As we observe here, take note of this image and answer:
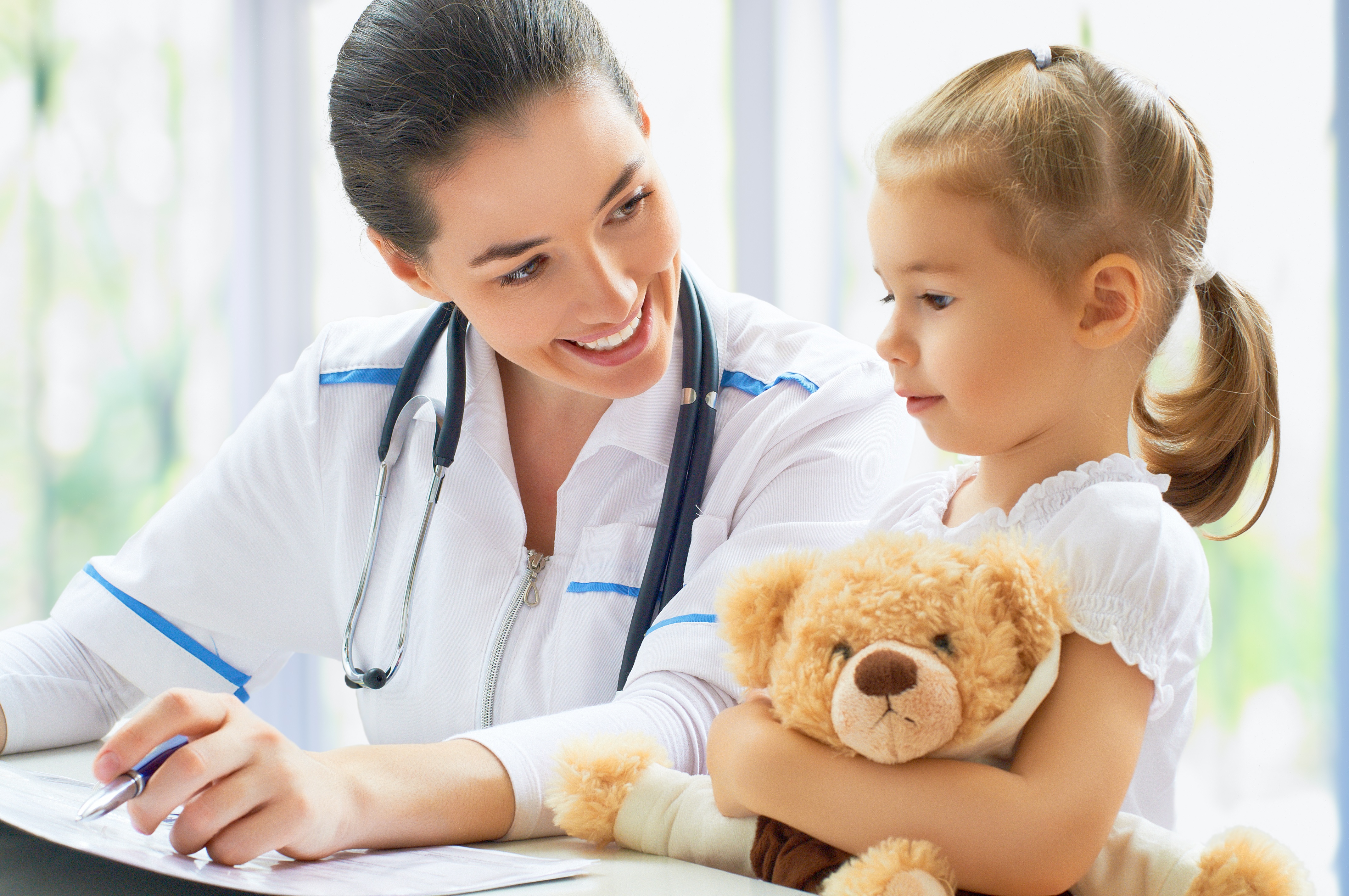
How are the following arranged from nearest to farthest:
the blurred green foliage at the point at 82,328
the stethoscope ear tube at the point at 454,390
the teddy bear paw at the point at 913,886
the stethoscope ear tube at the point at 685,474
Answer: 1. the teddy bear paw at the point at 913,886
2. the stethoscope ear tube at the point at 685,474
3. the stethoscope ear tube at the point at 454,390
4. the blurred green foliage at the point at 82,328

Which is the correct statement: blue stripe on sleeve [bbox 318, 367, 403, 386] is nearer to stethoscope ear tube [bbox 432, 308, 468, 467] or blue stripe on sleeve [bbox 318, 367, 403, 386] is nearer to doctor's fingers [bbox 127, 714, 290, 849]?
stethoscope ear tube [bbox 432, 308, 468, 467]

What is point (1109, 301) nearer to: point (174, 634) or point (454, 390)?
point (454, 390)

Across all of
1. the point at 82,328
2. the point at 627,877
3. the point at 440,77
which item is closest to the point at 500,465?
the point at 440,77

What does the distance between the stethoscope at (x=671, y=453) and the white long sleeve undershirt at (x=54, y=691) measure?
267 mm

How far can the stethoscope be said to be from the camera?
1.10 m

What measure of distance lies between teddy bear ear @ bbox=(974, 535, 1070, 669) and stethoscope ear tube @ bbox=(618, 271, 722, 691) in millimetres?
491

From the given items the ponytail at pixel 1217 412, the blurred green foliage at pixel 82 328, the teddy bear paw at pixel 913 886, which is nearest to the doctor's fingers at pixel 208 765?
the teddy bear paw at pixel 913 886

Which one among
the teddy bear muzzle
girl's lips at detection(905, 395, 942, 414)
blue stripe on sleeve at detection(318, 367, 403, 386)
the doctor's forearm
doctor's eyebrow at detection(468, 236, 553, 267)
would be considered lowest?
the doctor's forearm

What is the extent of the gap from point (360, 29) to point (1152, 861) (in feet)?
3.41

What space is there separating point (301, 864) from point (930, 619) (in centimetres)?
42

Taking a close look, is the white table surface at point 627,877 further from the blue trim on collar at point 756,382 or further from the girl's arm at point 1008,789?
the blue trim on collar at point 756,382

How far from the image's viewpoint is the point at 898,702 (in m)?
0.56

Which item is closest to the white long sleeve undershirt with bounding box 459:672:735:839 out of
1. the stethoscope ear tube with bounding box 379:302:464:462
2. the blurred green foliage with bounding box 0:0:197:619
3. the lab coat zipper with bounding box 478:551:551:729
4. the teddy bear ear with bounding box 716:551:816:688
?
the teddy bear ear with bounding box 716:551:816:688

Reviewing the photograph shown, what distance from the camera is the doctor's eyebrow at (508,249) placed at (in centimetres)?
106
